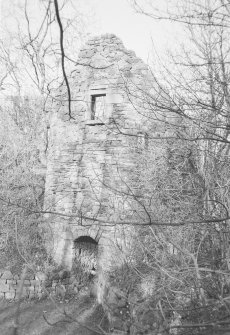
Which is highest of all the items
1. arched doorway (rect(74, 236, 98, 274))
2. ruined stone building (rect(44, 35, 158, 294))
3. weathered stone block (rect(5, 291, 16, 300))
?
ruined stone building (rect(44, 35, 158, 294))

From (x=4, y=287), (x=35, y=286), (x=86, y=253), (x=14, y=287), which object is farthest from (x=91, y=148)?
(x=4, y=287)

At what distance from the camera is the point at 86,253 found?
8.98 m

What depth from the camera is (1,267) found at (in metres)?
8.35

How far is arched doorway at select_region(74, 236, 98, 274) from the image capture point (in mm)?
8883

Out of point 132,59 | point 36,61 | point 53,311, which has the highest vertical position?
point 36,61

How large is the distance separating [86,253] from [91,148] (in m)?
3.26

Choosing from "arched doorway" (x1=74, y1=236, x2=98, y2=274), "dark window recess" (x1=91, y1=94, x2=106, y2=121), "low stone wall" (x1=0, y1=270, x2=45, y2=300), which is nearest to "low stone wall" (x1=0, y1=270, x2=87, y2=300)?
"low stone wall" (x1=0, y1=270, x2=45, y2=300)

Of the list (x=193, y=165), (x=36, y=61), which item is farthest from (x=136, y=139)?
(x=36, y=61)

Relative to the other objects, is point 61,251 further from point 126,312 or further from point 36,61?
point 36,61

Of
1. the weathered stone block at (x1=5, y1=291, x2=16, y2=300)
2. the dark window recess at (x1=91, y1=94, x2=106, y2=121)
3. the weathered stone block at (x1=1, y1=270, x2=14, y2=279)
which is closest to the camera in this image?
the weathered stone block at (x1=5, y1=291, x2=16, y2=300)

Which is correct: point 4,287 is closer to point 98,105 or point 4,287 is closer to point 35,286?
point 35,286

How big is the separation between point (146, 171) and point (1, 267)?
16.4 ft

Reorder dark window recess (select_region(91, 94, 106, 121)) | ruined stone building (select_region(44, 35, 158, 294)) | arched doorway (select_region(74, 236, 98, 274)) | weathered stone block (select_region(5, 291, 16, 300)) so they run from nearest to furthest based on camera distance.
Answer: weathered stone block (select_region(5, 291, 16, 300)) → ruined stone building (select_region(44, 35, 158, 294)) → arched doorway (select_region(74, 236, 98, 274)) → dark window recess (select_region(91, 94, 106, 121))

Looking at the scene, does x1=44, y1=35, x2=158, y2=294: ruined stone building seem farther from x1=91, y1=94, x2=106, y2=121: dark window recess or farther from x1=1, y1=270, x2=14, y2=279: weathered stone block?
x1=1, y1=270, x2=14, y2=279: weathered stone block
